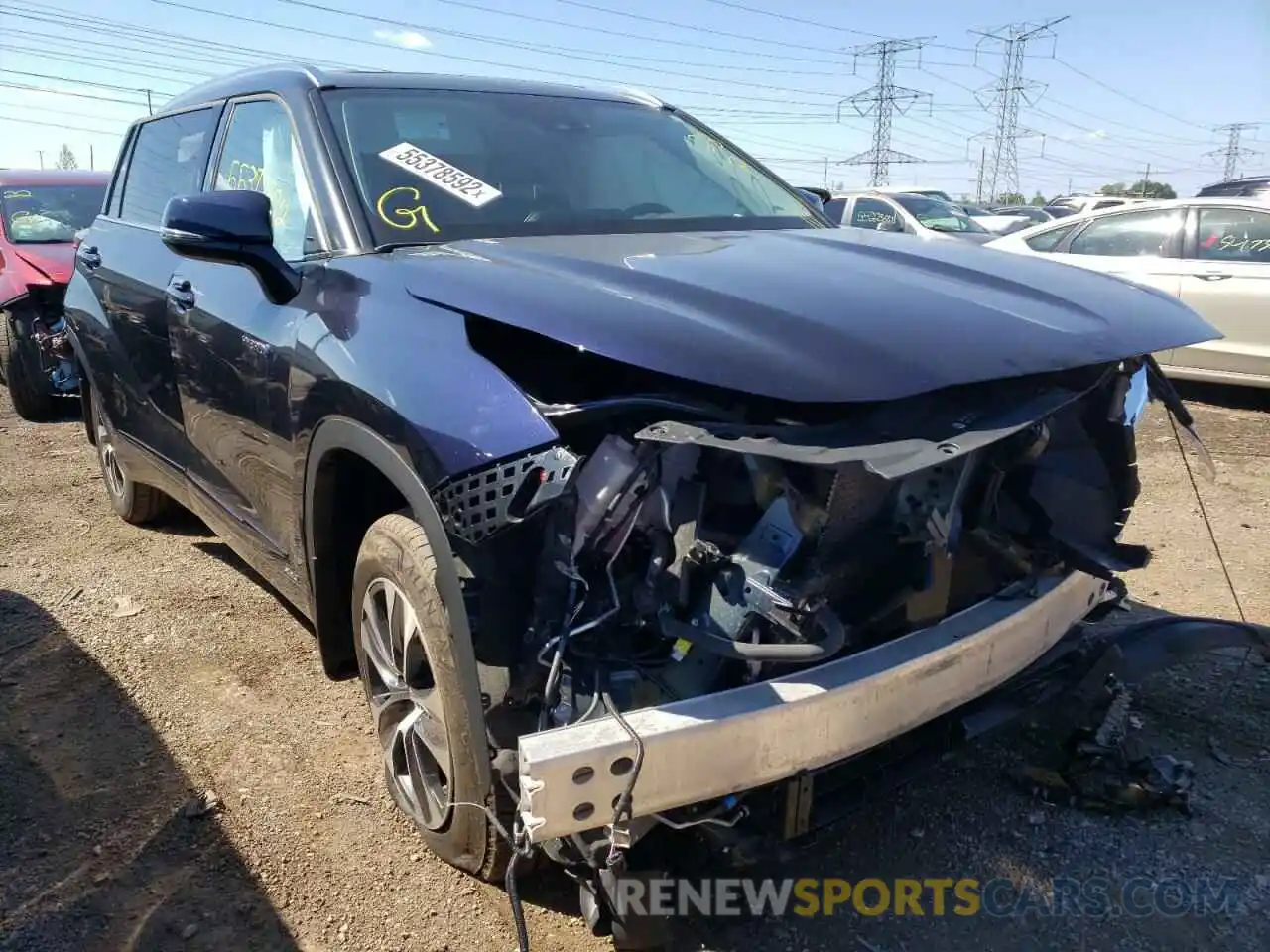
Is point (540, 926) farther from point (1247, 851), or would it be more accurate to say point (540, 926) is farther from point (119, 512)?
point (119, 512)

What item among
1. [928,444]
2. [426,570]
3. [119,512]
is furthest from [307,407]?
[119,512]

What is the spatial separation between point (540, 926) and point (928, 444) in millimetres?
1423

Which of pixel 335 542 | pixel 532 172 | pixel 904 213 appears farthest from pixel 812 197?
pixel 904 213

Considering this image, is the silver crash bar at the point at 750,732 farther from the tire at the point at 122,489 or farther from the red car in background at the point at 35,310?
the red car in background at the point at 35,310

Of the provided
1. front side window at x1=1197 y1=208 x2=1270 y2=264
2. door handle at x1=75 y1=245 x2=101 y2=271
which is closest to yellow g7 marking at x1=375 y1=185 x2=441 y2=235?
door handle at x1=75 y1=245 x2=101 y2=271

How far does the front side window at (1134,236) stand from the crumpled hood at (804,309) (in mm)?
5960

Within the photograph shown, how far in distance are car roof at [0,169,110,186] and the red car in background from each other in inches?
21.6

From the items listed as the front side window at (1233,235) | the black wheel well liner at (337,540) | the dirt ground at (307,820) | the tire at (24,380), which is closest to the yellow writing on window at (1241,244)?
the front side window at (1233,235)

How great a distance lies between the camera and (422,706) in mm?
2359

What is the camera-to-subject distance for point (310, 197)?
276cm

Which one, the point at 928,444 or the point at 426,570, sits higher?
the point at 928,444

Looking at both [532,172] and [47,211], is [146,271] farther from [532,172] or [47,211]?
[47,211]

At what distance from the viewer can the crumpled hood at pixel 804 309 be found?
1.84 m

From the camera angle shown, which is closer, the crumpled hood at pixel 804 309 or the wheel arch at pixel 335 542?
the crumpled hood at pixel 804 309
